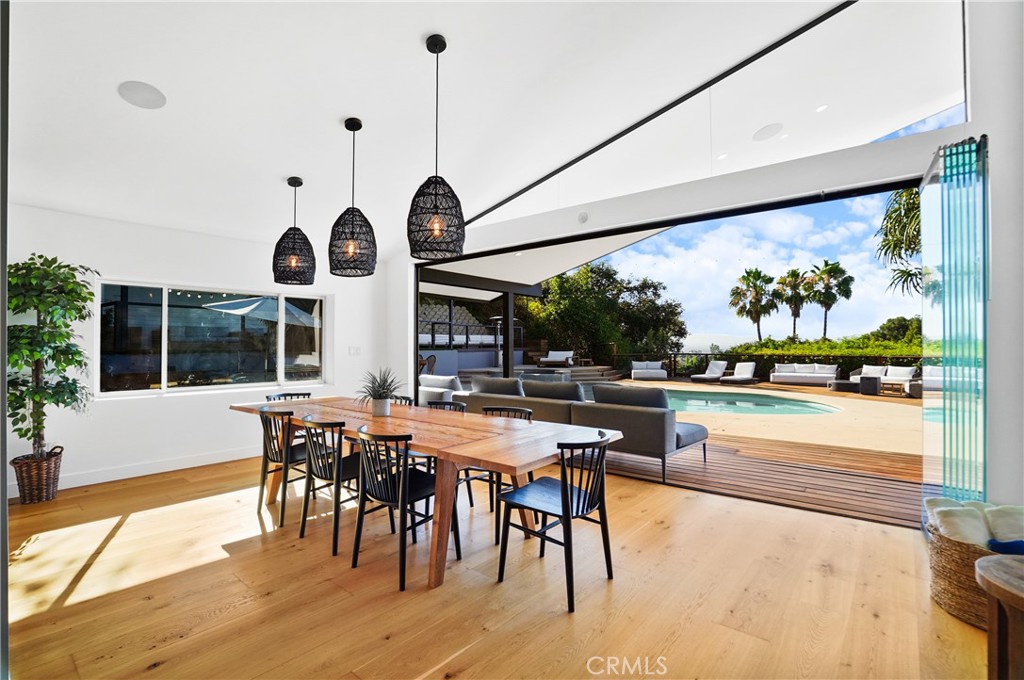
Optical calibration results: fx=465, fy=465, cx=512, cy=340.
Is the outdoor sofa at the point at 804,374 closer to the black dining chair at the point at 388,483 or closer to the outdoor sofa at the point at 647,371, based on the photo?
the outdoor sofa at the point at 647,371

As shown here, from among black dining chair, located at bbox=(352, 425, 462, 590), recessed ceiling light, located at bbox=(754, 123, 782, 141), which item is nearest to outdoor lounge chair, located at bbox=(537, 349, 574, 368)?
recessed ceiling light, located at bbox=(754, 123, 782, 141)

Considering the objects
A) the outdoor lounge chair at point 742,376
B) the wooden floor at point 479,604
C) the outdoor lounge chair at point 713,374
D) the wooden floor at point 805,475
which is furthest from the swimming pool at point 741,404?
the wooden floor at point 479,604

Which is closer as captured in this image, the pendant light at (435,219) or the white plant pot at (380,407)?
the pendant light at (435,219)

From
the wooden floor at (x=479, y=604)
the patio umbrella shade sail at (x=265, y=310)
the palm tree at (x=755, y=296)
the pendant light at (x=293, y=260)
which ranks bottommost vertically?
the wooden floor at (x=479, y=604)

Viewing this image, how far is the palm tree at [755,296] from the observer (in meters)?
11.8

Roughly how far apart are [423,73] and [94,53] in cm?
192

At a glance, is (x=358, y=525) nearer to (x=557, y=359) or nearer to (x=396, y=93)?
(x=396, y=93)

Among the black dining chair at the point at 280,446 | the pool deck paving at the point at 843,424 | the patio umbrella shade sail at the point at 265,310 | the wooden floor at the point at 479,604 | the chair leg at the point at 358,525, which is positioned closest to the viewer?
the wooden floor at the point at 479,604

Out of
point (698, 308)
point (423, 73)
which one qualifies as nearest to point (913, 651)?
point (423, 73)

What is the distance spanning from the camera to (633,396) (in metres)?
4.57

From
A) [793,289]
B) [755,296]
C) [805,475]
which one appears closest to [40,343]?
[805,475]

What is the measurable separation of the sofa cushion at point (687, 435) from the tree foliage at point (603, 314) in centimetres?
668

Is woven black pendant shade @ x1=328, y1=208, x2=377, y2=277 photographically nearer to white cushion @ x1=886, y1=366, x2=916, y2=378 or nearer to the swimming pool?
the swimming pool

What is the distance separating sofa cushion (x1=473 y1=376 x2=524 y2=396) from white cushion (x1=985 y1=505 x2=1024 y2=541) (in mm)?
3776
